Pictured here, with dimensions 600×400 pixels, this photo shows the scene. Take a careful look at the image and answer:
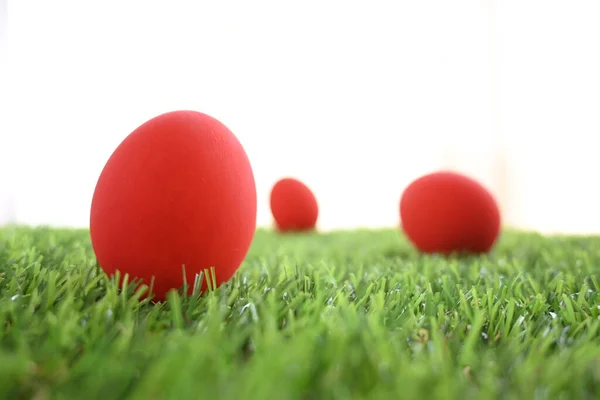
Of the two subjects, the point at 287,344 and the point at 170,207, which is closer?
the point at 287,344

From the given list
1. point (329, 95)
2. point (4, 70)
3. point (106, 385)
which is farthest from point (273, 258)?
point (329, 95)

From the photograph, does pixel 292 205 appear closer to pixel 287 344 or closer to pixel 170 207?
pixel 170 207

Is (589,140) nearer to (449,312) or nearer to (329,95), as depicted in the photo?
(329,95)

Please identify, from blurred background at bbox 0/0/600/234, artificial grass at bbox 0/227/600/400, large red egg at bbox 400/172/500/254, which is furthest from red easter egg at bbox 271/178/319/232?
artificial grass at bbox 0/227/600/400

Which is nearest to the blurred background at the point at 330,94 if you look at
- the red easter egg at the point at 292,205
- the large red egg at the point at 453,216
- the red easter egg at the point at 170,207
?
the red easter egg at the point at 292,205

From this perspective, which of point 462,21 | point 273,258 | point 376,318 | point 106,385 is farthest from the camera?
point 462,21

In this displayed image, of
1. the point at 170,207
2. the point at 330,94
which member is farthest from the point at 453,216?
the point at 330,94
